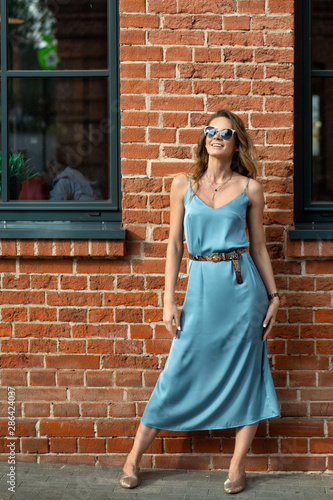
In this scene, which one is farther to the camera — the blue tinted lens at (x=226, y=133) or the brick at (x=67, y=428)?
the brick at (x=67, y=428)

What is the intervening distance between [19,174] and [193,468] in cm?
221

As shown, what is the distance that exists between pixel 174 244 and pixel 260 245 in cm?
50

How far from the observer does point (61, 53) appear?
14.8ft

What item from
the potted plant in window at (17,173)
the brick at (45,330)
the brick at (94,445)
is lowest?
the brick at (94,445)

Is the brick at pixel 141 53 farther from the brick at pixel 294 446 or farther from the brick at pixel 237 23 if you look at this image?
the brick at pixel 294 446

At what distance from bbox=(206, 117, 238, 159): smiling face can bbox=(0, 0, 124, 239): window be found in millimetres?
771

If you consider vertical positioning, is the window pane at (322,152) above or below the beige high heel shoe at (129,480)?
above

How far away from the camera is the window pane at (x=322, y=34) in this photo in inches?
175

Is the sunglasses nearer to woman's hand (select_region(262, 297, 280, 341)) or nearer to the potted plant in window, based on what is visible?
woman's hand (select_region(262, 297, 280, 341))

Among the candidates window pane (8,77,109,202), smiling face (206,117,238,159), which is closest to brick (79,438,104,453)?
window pane (8,77,109,202)

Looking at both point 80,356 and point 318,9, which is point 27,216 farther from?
point 318,9

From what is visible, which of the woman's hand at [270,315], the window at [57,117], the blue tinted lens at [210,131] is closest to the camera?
the blue tinted lens at [210,131]

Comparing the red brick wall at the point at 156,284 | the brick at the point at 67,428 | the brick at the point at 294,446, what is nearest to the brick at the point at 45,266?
the red brick wall at the point at 156,284

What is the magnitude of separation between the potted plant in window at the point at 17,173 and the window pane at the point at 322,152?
6.11 ft
